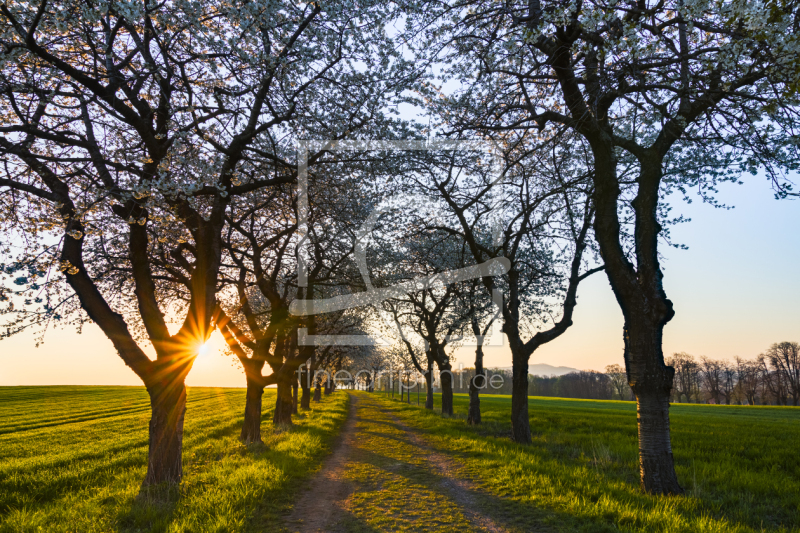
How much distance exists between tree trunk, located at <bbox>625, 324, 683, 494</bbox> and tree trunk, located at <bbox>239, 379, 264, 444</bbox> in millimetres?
12413

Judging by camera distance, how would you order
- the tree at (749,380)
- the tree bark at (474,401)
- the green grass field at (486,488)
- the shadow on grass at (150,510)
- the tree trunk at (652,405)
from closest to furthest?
the shadow on grass at (150,510), the green grass field at (486,488), the tree trunk at (652,405), the tree bark at (474,401), the tree at (749,380)

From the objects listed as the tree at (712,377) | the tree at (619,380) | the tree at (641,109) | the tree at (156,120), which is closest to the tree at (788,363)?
the tree at (712,377)

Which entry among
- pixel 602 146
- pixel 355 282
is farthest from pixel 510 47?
pixel 355 282

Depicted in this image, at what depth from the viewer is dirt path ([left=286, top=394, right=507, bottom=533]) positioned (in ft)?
22.3

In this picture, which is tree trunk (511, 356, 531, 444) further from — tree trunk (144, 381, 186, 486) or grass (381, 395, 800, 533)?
tree trunk (144, 381, 186, 486)

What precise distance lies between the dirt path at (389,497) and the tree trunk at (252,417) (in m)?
3.34

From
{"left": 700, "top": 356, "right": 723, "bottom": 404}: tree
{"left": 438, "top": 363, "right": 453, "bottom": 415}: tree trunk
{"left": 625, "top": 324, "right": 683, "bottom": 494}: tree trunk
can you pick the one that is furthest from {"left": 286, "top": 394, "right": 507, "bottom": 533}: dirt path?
{"left": 700, "top": 356, "right": 723, "bottom": 404}: tree

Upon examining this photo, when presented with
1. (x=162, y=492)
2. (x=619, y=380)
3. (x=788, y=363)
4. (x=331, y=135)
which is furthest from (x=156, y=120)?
(x=619, y=380)

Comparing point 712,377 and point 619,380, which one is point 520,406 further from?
point 619,380

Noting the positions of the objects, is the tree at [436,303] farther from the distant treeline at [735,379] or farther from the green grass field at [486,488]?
the distant treeline at [735,379]

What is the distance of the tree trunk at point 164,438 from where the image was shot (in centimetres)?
858

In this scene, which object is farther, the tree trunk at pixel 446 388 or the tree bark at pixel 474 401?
the tree trunk at pixel 446 388

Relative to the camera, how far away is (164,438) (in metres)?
8.68

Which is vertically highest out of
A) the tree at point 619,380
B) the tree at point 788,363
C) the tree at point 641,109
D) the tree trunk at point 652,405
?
the tree at point 641,109
